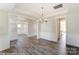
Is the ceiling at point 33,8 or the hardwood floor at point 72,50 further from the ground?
the ceiling at point 33,8

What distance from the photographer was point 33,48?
1.71 m

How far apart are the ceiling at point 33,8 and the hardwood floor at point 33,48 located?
50cm

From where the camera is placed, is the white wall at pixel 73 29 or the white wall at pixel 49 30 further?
the white wall at pixel 49 30

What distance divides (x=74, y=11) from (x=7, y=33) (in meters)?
1.32

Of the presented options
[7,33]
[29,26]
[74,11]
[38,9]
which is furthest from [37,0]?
[7,33]

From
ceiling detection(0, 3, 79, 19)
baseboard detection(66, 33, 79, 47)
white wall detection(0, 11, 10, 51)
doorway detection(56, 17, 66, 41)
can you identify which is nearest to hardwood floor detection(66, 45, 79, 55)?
baseboard detection(66, 33, 79, 47)

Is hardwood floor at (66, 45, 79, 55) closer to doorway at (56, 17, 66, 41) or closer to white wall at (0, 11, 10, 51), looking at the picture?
doorway at (56, 17, 66, 41)

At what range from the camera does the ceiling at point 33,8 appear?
1623mm

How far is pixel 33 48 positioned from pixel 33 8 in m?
0.79

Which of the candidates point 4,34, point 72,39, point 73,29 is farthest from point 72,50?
point 4,34

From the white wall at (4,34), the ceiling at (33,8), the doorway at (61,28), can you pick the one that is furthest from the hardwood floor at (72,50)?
the white wall at (4,34)

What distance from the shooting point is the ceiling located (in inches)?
63.9

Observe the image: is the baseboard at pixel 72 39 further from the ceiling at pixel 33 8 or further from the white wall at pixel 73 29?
the ceiling at pixel 33 8

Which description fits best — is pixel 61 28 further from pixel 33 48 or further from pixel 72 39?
pixel 33 48
